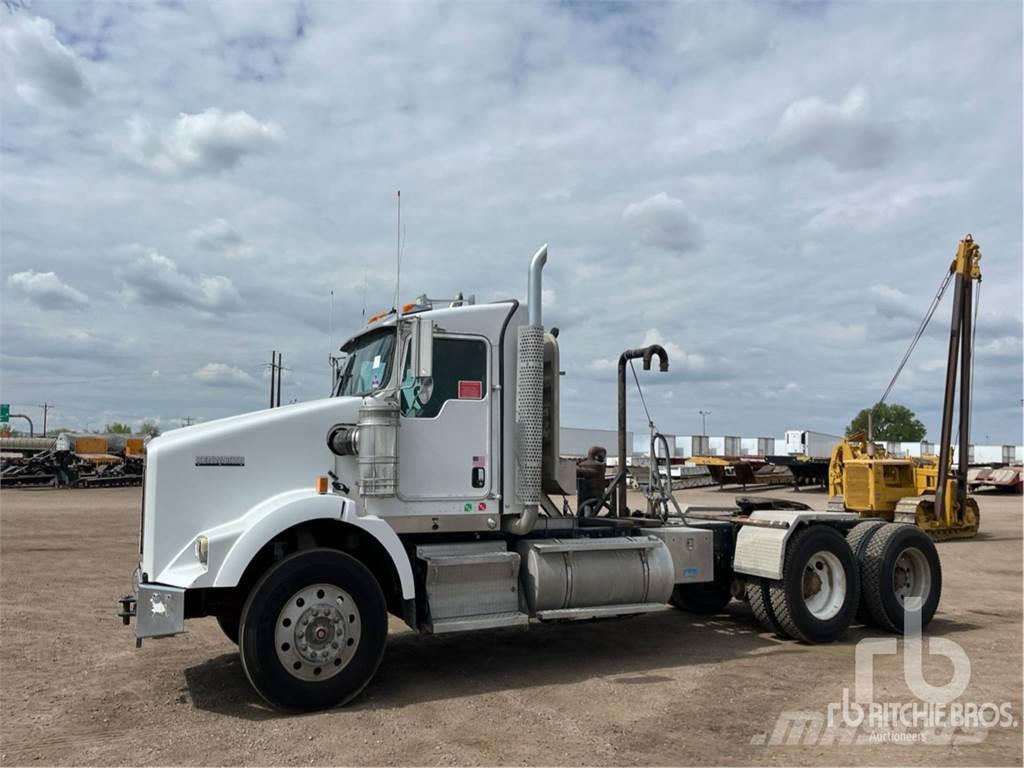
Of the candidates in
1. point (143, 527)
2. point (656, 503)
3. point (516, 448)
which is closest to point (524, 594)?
point (516, 448)

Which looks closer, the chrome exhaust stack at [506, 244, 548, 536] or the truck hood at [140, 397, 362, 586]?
the truck hood at [140, 397, 362, 586]

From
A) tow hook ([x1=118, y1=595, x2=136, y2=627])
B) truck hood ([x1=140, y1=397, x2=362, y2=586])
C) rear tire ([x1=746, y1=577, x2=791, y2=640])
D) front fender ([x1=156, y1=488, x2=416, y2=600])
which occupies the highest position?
truck hood ([x1=140, y1=397, x2=362, y2=586])

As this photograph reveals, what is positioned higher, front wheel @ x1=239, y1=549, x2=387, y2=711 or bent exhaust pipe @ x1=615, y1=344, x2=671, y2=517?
bent exhaust pipe @ x1=615, y1=344, x2=671, y2=517

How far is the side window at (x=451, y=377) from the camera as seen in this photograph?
7.18 metres

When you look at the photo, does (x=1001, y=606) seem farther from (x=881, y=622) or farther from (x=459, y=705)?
(x=459, y=705)

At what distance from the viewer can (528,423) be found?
749cm

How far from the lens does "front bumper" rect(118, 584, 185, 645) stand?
19.6ft

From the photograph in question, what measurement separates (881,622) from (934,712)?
10.4 ft

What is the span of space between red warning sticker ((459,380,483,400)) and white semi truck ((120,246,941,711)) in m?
0.01

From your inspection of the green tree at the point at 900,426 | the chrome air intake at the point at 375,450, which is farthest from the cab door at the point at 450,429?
the green tree at the point at 900,426

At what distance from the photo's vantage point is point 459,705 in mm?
6398

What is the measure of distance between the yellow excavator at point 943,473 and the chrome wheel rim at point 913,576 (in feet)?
30.1

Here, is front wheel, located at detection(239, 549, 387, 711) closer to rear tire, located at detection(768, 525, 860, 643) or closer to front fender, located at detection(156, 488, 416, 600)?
front fender, located at detection(156, 488, 416, 600)

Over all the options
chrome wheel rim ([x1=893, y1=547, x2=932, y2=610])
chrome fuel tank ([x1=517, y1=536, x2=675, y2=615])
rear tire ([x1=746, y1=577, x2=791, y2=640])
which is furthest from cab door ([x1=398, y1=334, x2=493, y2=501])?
chrome wheel rim ([x1=893, y1=547, x2=932, y2=610])
